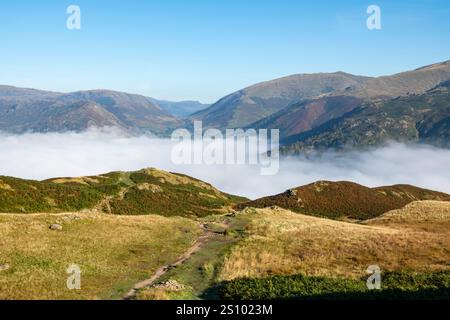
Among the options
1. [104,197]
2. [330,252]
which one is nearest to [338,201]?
[104,197]

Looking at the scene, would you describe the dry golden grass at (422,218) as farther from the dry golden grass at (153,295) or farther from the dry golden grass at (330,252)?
the dry golden grass at (153,295)

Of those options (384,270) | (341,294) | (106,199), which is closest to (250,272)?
(341,294)

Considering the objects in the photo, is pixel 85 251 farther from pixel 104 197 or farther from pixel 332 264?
pixel 104 197

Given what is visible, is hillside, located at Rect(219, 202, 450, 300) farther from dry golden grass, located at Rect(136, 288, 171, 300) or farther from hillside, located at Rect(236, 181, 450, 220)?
hillside, located at Rect(236, 181, 450, 220)

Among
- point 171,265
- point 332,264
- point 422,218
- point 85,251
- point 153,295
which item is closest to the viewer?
point 153,295

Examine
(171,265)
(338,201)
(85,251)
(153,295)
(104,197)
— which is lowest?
(338,201)

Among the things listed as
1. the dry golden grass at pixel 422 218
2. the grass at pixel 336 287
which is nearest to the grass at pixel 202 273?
the grass at pixel 336 287

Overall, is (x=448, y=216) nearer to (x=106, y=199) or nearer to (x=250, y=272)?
(x=250, y=272)
